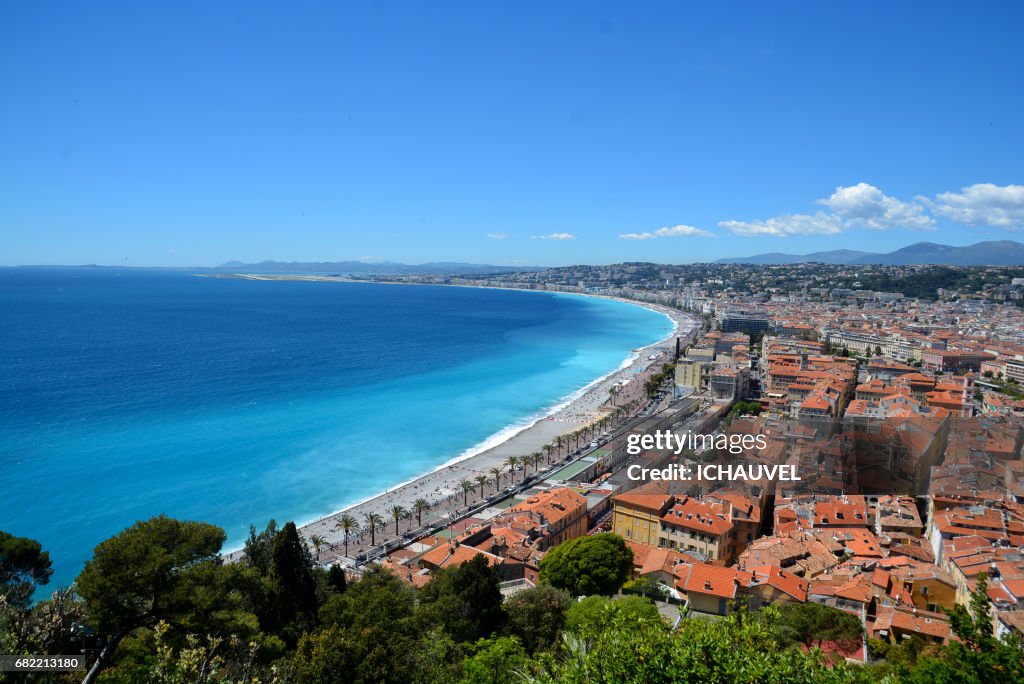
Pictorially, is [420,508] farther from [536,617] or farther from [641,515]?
[536,617]

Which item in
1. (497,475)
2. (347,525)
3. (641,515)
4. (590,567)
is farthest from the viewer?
(497,475)

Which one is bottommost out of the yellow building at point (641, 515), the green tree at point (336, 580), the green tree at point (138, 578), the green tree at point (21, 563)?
the yellow building at point (641, 515)

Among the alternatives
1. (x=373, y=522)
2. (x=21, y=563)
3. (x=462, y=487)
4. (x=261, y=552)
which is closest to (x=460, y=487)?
(x=462, y=487)

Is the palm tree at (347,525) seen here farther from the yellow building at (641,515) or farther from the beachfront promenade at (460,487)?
the yellow building at (641,515)

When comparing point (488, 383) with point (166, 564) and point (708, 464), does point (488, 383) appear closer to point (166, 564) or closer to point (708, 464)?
point (708, 464)

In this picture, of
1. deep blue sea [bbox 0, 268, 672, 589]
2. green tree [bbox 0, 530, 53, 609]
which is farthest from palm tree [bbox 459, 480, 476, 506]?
green tree [bbox 0, 530, 53, 609]

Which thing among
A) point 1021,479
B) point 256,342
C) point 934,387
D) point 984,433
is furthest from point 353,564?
point 256,342

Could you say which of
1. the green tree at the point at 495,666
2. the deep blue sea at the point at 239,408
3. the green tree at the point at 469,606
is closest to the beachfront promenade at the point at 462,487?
the deep blue sea at the point at 239,408
